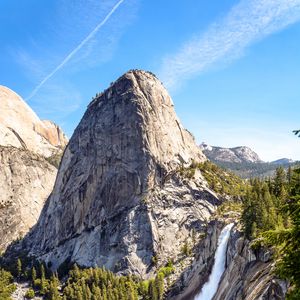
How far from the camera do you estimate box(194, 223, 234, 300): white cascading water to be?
84125 millimetres

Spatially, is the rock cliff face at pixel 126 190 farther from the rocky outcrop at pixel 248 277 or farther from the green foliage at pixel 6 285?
the rocky outcrop at pixel 248 277

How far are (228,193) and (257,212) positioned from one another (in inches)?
2733

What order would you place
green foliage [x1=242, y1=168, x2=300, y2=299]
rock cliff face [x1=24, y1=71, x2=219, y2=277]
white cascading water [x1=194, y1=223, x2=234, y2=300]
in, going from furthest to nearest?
rock cliff face [x1=24, y1=71, x2=219, y2=277] < white cascading water [x1=194, y1=223, x2=234, y2=300] < green foliage [x1=242, y1=168, x2=300, y2=299]

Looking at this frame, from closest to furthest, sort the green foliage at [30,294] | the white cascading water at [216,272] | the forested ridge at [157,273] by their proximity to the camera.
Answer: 1. the forested ridge at [157,273]
2. the white cascading water at [216,272]
3. the green foliage at [30,294]

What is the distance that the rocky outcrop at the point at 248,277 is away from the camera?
45.9 m

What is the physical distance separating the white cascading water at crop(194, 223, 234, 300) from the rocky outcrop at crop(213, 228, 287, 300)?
4038 mm

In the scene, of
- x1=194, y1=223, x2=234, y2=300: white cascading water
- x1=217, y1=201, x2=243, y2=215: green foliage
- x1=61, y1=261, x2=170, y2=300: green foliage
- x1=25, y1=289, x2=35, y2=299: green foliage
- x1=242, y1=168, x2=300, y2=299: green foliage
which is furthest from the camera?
x1=217, y1=201, x2=243, y2=215: green foliage

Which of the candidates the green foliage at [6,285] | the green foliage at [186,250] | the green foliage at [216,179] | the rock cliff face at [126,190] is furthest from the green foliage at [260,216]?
the green foliage at [6,285]

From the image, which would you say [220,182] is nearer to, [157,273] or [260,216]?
[157,273]

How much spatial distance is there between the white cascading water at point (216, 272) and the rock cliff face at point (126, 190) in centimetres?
3194

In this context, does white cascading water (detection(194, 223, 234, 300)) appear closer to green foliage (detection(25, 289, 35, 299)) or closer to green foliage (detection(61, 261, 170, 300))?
green foliage (detection(61, 261, 170, 300))

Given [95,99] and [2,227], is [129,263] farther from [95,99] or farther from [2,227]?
[2,227]

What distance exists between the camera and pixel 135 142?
147625mm

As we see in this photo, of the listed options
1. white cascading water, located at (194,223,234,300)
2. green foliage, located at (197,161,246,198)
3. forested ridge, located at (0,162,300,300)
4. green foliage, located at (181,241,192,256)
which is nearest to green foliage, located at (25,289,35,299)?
forested ridge, located at (0,162,300,300)
